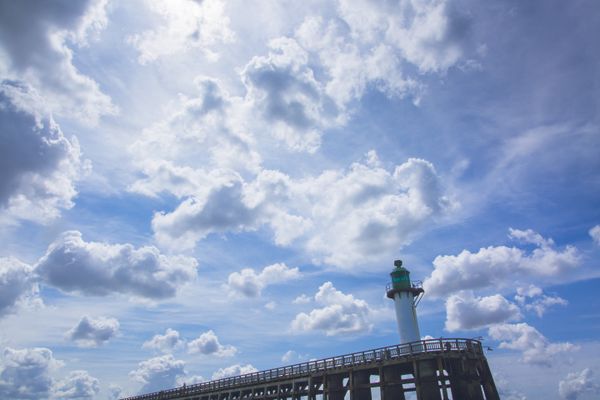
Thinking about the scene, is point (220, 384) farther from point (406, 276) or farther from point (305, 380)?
point (406, 276)

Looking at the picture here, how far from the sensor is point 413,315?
1437 inches

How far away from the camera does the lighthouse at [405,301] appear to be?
116 feet

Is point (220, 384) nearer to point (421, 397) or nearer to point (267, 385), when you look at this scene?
point (267, 385)

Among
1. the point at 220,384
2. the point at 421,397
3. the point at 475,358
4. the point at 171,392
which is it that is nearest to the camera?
the point at 421,397

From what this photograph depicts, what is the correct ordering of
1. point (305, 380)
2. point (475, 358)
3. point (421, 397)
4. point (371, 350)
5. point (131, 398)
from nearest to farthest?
point (421, 397)
point (475, 358)
point (371, 350)
point (305, 380)
point (131, 398)

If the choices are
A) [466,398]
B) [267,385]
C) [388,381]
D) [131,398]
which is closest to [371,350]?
[388,381]

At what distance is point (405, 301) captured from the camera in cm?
3694

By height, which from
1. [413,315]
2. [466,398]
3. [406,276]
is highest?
[406,276]

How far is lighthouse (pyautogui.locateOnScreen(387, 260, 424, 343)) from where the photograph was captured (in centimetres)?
3544

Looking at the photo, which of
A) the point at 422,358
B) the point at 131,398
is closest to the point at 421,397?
the point at 422,358

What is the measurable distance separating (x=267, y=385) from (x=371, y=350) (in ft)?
42.4

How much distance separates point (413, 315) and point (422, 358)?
31.7 ft

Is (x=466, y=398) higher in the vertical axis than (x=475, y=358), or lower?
lower

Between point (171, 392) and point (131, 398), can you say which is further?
point (131, 398)
